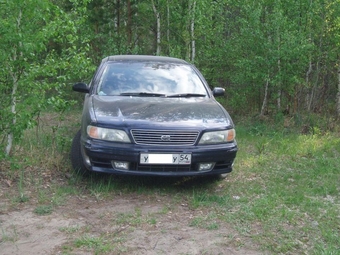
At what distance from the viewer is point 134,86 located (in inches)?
233

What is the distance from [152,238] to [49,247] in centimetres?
88

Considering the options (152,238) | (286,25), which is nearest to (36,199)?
(152,238)

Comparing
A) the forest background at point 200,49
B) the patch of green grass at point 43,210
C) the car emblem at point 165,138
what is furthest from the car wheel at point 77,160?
the car emblem at point 165,138

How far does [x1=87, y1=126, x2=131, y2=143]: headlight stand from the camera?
4.75 m

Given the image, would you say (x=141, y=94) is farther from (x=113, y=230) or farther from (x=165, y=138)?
(x=113, y=230)

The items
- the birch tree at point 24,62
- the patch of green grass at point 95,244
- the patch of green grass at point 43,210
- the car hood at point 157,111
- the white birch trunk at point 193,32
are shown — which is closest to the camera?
the patch of green grass at point 95,244

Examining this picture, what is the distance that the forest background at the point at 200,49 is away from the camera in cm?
537

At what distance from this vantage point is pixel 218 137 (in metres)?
4.99

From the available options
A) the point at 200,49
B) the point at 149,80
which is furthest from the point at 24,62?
the point at 200,49

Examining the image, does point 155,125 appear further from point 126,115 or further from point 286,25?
point 286,25

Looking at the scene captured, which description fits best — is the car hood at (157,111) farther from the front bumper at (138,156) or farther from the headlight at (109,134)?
the front bumper at (138,156)

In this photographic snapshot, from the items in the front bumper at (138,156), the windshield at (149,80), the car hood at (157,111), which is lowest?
the front bumper at (138,156)

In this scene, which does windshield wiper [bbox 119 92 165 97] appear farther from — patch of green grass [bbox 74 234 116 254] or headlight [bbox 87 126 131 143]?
patch of green grass [bbox 74 234 116 254]

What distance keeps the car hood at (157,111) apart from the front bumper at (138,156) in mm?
264
